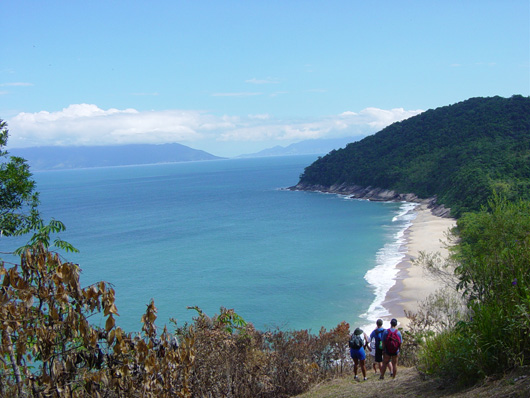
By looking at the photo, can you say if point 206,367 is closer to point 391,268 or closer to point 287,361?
point 287,361

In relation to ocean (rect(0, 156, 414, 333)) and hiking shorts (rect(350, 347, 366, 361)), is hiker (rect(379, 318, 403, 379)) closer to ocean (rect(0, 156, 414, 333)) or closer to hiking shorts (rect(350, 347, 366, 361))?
hiking shorts (rect(350, 347, 366, 361))

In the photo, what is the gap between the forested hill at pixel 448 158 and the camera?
202 ft

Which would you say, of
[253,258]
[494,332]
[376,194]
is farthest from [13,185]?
[376,194]

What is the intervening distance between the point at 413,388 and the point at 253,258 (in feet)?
122

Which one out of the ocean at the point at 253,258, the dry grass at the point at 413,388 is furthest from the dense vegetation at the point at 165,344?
the ocean at the point at 253,258

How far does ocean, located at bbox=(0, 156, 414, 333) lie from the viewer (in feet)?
99.0

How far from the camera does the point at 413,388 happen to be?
7.96 meters

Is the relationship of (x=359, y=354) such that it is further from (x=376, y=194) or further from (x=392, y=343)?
(x=376, y=194)

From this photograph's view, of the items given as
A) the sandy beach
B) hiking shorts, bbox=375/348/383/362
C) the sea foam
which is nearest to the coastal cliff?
the sandy beach

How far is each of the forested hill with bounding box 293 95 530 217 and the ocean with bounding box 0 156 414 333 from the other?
721 centimetres

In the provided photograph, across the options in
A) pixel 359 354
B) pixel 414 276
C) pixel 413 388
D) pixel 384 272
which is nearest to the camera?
pixel 413 388

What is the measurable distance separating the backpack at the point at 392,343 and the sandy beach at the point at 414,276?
14860 mm

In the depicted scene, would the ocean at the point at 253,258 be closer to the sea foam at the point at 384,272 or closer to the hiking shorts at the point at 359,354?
the sea foam at the point at 384,272

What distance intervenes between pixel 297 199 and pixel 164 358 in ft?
285
